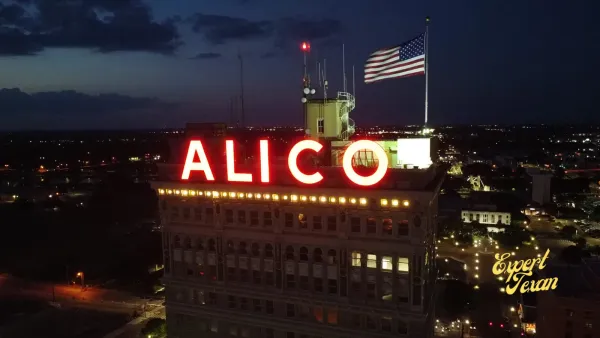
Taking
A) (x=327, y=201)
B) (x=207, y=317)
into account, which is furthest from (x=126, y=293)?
(x=327, y=201)

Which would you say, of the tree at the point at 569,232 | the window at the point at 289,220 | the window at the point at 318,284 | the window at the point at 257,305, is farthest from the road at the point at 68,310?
the tree at the point at 569,232

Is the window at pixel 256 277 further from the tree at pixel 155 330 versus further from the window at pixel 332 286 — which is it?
the tree at pixel 155 330

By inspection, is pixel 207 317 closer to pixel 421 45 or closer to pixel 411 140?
pixel 411 140

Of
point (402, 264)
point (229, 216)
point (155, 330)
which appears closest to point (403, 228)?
point (402, 264)

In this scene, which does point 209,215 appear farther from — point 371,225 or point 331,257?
point 371,225

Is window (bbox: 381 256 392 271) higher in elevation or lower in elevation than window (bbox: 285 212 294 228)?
lower

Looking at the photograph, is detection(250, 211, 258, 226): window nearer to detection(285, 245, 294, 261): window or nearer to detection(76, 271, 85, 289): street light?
detection(285, 245, 294, 261): window

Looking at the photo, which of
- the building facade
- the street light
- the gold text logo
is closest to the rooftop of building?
the gold text logo

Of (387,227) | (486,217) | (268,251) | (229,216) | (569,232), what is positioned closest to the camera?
(387,227)
